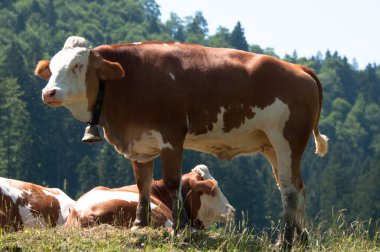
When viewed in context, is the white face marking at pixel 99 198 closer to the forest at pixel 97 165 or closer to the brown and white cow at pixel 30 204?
the brown and white cow at pixel 30 204

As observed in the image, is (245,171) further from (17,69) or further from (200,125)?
(200,125)

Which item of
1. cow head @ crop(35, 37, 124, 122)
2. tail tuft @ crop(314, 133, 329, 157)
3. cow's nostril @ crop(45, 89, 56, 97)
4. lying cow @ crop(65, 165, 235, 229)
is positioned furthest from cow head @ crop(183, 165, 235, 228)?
cow's nostril @ crop(45, 89, 56, 97)

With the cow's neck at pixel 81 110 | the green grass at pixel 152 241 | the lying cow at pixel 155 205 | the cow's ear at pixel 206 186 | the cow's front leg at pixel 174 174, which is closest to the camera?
the green grass at pixel 152 241

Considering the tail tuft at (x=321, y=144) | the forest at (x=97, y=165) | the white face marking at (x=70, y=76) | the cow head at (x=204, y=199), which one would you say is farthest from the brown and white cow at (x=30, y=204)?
the forest at (x=97, y=165)

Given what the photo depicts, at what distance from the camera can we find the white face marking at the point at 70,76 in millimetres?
12055

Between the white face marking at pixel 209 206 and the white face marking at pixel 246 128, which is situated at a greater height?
the white face marking at pixel 246 128

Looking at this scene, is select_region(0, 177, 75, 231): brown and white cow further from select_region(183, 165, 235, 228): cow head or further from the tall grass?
the tall grass

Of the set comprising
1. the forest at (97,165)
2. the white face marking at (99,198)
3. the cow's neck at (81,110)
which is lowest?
the forest at (97,165)

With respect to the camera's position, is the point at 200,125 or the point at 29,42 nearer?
the point at 200,125

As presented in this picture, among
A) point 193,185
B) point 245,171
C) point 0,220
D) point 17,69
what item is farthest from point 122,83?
point 17,69

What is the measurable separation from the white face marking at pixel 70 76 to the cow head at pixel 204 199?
5.47 metres

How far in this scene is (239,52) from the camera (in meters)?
13.0

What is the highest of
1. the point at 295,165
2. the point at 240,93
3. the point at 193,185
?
the point at 240,93

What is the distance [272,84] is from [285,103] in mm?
261
